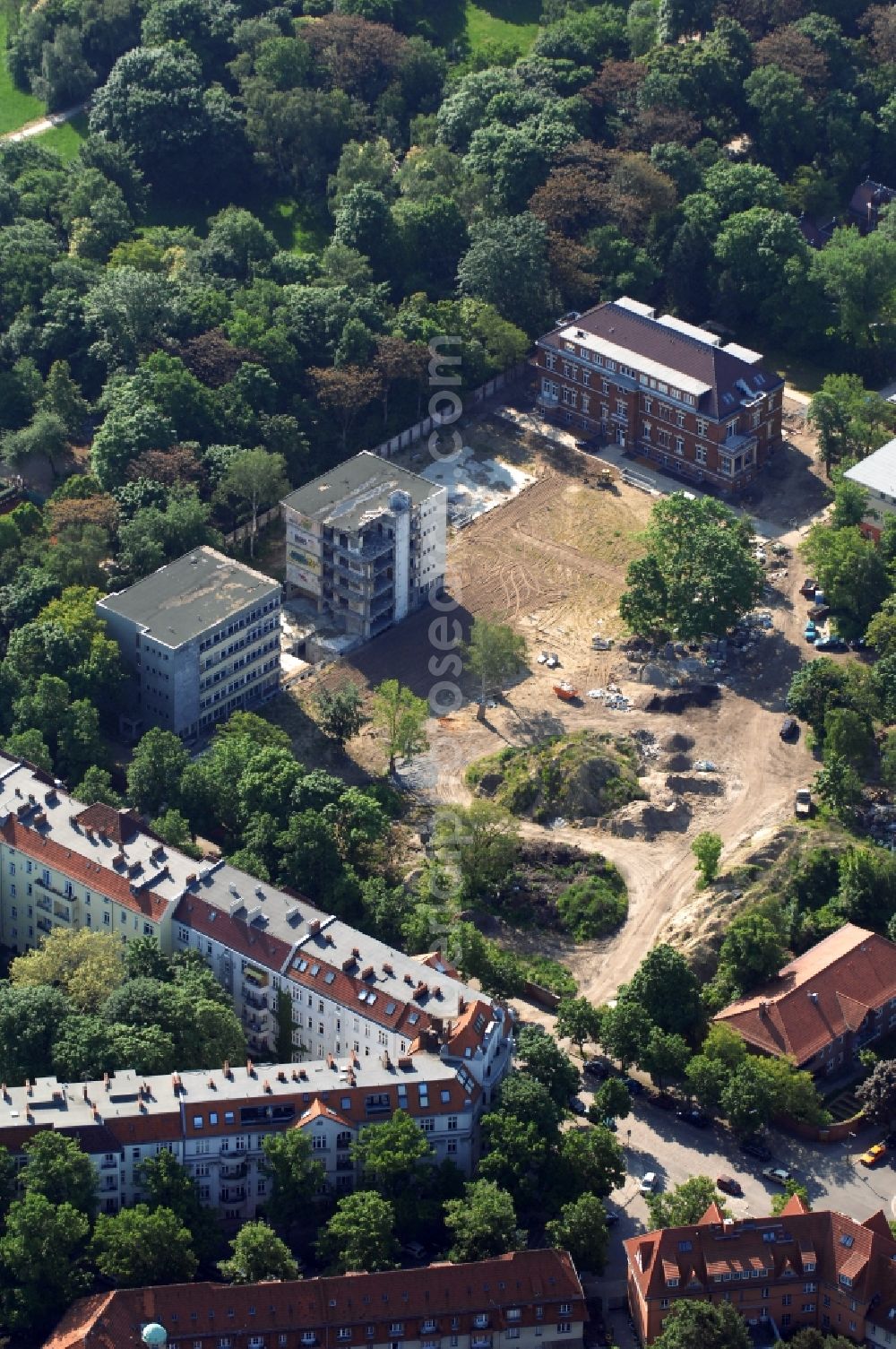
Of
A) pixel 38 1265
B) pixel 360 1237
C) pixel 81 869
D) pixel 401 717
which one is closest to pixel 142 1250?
pixel 38 1265

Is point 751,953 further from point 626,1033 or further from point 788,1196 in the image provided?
point 788,1196

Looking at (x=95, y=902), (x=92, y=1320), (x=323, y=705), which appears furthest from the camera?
(x=323, y=705)

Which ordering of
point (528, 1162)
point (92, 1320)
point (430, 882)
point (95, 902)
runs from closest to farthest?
point (92, 1320)
point (528, 1162)
point (95, 902)
point (430, 882)

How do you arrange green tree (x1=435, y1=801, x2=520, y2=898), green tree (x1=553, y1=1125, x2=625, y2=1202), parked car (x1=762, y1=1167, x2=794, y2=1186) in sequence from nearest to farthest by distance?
green tree (x1=553, y1=1125, x2=625, y2=1202), parked car (x1=762, y1=1167, x2=794, y2=1186), green tree (x1=435, y1=801, x2=520, y2=898)

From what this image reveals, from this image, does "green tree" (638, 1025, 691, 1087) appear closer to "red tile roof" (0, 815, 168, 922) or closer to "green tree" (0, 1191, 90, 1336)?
"red tile roof" (0, 815, 168, 922)

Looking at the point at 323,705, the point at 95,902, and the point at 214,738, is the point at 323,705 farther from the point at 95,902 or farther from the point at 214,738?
the point at 95,902

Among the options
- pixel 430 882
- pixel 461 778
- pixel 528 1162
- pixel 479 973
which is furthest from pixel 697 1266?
pixel 461 778

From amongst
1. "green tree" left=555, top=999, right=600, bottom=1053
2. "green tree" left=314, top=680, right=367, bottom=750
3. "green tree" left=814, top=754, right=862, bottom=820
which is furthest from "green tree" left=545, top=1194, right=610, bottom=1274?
"green tree" left=314, top=680, right=367, bottom=750
